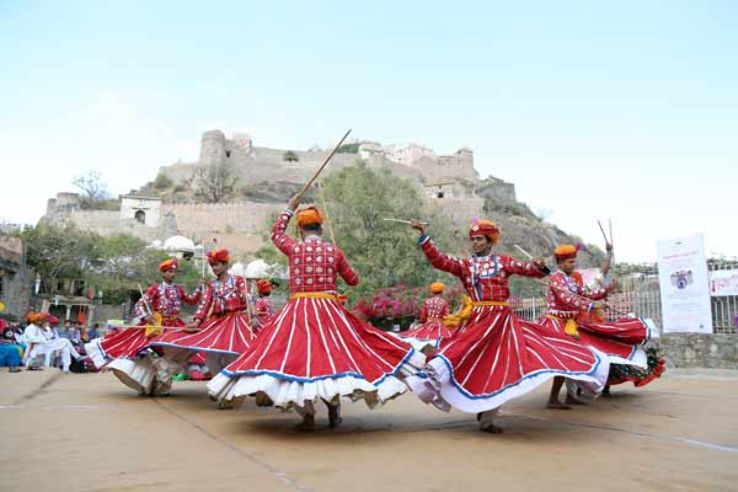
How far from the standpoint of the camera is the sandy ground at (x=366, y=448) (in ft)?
9.64

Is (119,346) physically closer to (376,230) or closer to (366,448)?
(366,448)

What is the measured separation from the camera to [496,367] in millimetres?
4461

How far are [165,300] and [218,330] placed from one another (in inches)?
56.3

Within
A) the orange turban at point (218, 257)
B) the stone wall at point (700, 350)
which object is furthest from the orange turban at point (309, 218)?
the stone wall at point (700, 350)

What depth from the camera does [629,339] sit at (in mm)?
6250

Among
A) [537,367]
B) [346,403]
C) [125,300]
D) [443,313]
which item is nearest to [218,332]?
[346,403]

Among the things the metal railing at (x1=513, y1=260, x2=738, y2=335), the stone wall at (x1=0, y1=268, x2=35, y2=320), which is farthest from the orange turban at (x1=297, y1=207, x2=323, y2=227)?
the stone wall at (x1=0, y1=268, x2=35, y2=320)

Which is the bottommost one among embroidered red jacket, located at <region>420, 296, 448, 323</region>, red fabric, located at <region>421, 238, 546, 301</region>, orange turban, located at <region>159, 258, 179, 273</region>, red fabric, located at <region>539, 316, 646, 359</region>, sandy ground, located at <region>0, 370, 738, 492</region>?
sandy ground, located at <region>0, 370, 738, 492</region>

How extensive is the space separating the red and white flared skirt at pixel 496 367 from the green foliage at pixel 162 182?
75.5 meters

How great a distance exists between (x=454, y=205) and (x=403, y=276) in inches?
1813

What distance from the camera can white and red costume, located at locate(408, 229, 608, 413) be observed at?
14.1 feet

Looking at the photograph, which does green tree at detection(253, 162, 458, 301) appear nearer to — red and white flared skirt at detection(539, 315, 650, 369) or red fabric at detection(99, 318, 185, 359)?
red fabric at detection(99, 318, 185, 359)

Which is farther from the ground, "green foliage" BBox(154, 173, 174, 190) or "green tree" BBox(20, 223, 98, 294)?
"green foliage" BBox(154, 173, 174, 190)

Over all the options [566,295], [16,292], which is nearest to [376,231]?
[16,292]
